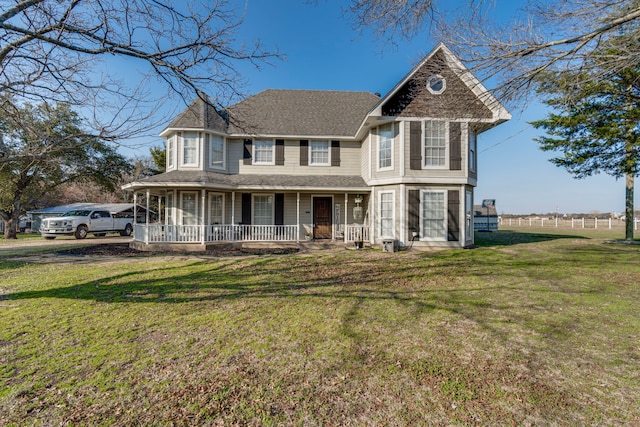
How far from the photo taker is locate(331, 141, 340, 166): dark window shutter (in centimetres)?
1448

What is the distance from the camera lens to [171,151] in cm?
1414

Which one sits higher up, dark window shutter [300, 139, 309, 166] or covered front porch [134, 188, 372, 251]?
dark window shutter [300, 139, 309, 166]

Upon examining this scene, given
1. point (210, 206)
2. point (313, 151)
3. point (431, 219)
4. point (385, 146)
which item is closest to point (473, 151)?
point (431, 219)

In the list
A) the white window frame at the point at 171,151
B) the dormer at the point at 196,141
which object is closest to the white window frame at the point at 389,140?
the dormer at the point at 196,141

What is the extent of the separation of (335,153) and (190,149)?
6.97 meters

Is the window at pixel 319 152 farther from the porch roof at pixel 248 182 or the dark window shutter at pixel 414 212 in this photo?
the dark window shutter at pixel 414 212

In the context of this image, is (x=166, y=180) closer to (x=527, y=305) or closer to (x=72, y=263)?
(x=72, y=263)

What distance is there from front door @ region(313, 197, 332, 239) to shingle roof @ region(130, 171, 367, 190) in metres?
1.21

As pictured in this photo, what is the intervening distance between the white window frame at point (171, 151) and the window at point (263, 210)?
4.26m

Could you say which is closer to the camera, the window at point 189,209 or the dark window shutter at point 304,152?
the window at point 189,209

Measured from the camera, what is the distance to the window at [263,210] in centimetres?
1436

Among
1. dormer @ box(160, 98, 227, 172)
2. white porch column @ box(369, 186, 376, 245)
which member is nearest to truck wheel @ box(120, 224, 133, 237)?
dormer @ box(160, 98, 227, 172)

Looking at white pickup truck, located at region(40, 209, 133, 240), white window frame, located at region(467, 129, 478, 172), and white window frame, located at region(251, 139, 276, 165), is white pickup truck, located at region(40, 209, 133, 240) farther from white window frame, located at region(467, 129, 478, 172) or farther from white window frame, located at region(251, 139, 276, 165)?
white window frame, located at region(467, 129, 478, 172)

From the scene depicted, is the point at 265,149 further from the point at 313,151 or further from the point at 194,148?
the point at 194,148
